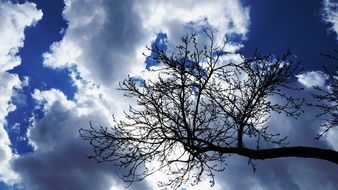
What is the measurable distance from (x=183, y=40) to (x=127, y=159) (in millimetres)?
3604

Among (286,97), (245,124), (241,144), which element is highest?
(286,97)

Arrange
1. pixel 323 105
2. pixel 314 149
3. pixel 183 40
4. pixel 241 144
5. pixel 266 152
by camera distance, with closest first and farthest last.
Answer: pixel 314 149 → pixel 266 152 → pixel 241 144 → pixel 183 40 → pixel 323 105

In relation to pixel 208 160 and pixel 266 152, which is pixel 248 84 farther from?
pixel 266 152

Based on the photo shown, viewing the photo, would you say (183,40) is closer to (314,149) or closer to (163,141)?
(163,141)

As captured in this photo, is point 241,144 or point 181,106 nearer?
point 241,144

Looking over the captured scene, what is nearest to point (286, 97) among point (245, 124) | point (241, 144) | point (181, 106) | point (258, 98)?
point (258, 98)

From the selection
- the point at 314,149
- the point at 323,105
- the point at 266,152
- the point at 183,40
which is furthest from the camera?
the point at 323,105

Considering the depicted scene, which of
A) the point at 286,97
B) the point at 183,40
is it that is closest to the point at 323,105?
the point at 286,97

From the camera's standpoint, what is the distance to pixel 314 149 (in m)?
7.67

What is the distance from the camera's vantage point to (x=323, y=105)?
507 inches

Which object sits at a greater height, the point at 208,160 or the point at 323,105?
the point at 323,105

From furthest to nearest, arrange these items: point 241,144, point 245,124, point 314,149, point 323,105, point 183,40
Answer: point 323,105 → point 183,40 → point 245,124 → point 241,144 → point 314,149

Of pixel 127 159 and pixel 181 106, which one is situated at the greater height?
pixel 181 106

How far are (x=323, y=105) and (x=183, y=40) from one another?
18.3ft
